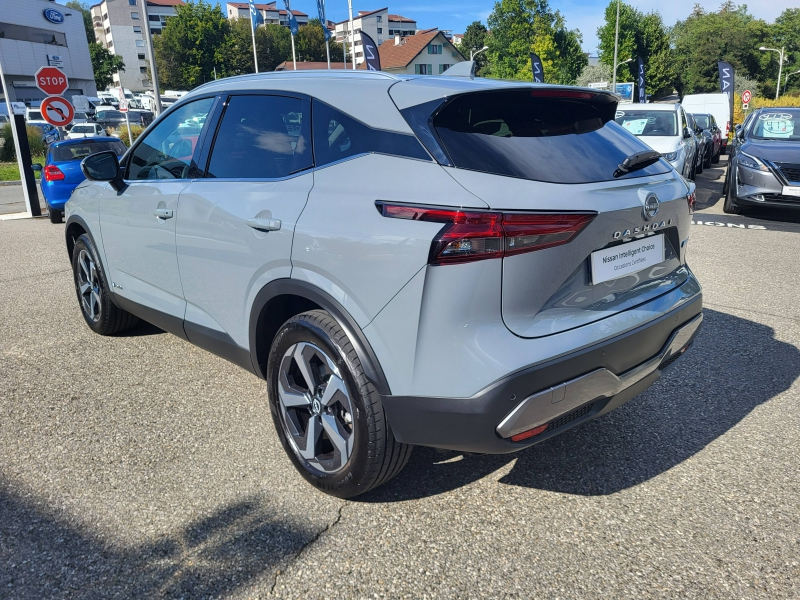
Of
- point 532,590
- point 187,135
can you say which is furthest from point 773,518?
point 187,135

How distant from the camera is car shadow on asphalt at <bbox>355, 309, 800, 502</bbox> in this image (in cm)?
297

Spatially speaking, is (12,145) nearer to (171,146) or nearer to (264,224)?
(171,146)

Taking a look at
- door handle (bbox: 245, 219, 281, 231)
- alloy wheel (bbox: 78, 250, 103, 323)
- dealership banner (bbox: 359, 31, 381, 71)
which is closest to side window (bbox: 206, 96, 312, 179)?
door handle (bbox: 245, 219, 281, 231)

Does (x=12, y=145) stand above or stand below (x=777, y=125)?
above

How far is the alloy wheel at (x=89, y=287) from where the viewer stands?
488cm

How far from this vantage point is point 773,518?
104 inches

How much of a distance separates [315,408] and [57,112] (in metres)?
14.2

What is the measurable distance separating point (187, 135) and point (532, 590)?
2.88 metres

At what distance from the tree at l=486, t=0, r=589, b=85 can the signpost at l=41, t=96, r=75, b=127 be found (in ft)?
182

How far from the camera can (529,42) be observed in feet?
228

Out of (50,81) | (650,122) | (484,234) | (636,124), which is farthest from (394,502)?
(50,81)

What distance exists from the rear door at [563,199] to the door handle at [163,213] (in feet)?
5.93

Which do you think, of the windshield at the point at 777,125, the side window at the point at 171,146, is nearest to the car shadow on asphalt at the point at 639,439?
the side window at the point at 171,146

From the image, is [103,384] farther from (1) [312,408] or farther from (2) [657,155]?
(2) [657,155]
